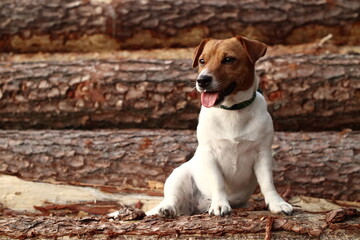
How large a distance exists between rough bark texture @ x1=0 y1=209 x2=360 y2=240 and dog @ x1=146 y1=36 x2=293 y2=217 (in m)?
0.16

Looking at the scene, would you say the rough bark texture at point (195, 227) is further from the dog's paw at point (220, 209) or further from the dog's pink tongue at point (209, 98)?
the dog's pink tongue at point (209, 98)

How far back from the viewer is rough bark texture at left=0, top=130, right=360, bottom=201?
398 cm

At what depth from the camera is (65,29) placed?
5383mm

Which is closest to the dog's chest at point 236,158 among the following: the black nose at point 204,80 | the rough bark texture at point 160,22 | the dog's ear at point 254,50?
the black nose at point 204,80

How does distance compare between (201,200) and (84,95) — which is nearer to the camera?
(201,200)

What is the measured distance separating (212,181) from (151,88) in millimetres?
1772

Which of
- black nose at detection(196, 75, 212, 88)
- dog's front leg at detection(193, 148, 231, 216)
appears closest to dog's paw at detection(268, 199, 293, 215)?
dog's front leg at detection(193, 148, 231, 216)

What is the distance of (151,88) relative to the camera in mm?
4531

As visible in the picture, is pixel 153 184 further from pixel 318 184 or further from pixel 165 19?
pixel 165 19

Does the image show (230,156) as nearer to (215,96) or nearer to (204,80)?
(215,96)

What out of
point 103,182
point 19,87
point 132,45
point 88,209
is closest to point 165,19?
point 132,45

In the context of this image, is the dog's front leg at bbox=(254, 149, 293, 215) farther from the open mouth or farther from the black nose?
the black nose

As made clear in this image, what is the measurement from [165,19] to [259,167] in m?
2.68

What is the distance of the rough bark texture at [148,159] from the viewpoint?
398 cm
